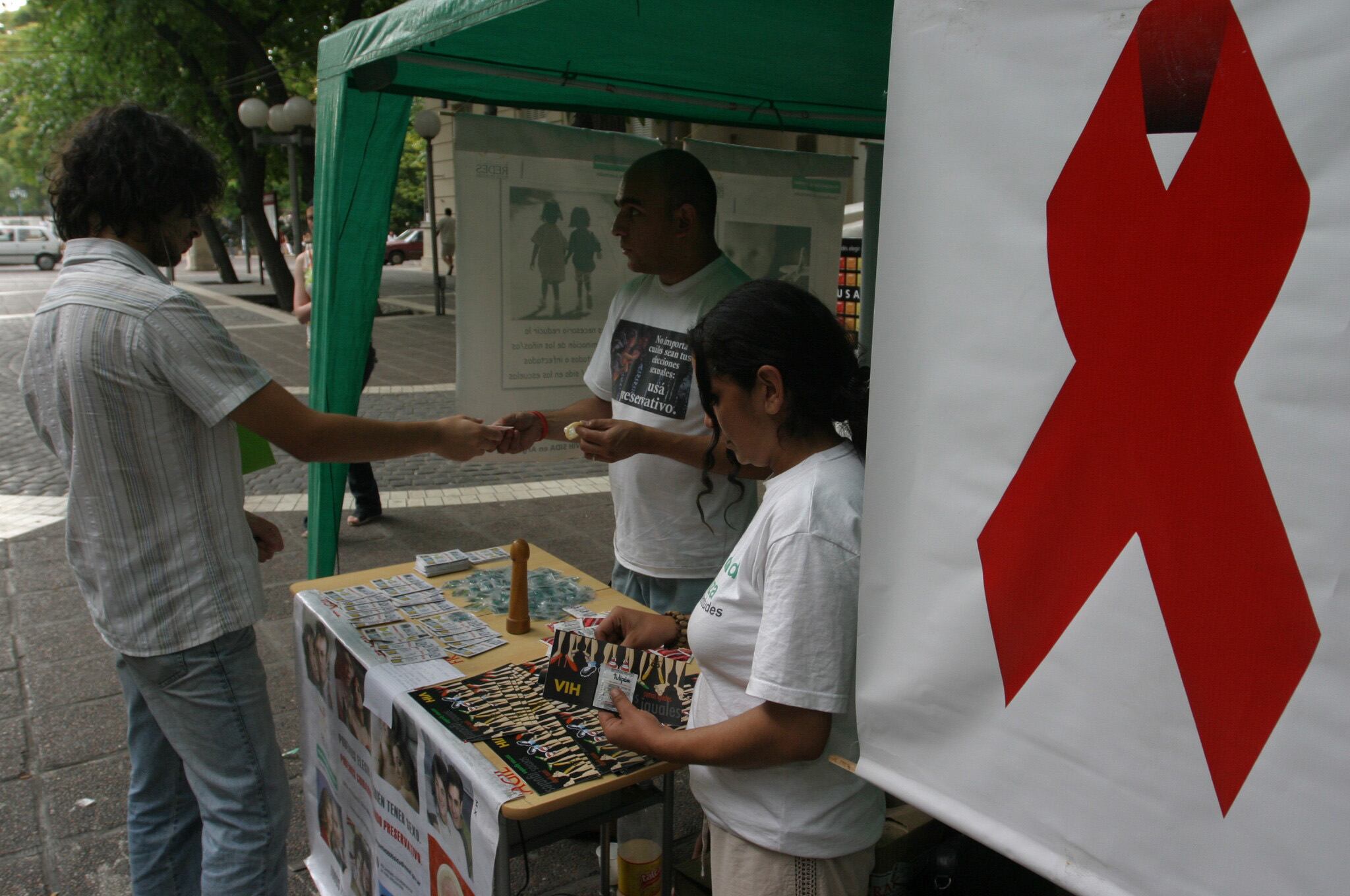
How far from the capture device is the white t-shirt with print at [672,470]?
8.13ft

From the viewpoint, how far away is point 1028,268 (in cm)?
103

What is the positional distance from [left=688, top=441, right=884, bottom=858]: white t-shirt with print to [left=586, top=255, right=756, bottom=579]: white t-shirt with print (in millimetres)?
892

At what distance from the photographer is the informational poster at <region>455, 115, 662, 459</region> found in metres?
3.09

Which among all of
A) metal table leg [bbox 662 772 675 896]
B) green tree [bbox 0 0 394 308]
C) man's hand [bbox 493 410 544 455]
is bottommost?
metal table leg [bbox 662 772 675 896]

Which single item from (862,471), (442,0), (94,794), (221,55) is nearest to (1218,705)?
(862,471)

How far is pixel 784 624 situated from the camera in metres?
1.35

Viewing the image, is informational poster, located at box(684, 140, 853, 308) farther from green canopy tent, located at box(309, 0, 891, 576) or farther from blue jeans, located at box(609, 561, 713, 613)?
blue jeans, located at box(609, 561, 713, 613)

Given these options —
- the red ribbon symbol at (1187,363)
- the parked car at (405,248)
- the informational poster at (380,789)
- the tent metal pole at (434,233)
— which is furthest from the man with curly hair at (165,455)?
the parked car at (405,248)

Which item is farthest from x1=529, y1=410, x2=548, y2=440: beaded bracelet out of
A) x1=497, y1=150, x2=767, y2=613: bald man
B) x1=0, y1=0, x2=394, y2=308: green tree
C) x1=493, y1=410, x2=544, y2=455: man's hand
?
x1=0, y1=0, x2=394, y2=308: green tree

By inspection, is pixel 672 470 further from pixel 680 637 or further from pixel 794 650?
pixel 794 650

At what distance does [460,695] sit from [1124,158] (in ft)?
5.16

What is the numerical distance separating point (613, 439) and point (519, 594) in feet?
1.44

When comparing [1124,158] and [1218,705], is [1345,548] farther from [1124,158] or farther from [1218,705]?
[1124,158]

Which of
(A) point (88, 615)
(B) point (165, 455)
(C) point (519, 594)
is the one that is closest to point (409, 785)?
(C) point (519, 594)
